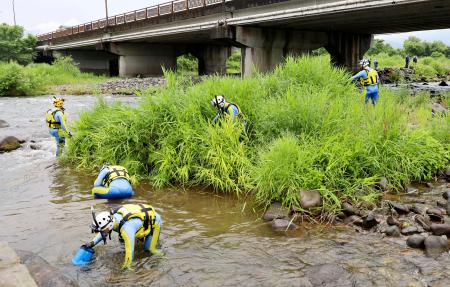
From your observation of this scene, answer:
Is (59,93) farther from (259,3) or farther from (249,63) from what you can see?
(259,3)

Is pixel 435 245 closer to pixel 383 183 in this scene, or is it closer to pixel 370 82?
pixel 383 183

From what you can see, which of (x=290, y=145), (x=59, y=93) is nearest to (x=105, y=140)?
(x=290, y=145)

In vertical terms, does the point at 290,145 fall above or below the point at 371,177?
above

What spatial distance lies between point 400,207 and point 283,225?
1859 mm

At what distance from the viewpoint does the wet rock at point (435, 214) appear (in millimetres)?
6125

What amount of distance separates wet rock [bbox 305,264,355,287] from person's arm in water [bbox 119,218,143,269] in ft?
7.01

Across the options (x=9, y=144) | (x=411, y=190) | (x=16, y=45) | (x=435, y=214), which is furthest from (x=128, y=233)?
(x=16, y=45)

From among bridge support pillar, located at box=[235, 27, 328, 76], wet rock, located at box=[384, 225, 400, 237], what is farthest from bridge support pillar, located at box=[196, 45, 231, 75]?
wet rock, located at box=[384, 225, 400, 237]

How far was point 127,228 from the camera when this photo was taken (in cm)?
517

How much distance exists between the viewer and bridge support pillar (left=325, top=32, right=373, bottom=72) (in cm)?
2916

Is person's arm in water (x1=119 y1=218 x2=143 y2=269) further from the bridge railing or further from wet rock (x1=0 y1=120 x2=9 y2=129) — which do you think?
the bridge railing

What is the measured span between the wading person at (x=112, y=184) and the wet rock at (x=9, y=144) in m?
6.37

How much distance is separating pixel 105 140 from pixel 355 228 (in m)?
6.04

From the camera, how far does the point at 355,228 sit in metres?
6.20
